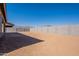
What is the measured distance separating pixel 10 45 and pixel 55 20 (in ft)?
6.17

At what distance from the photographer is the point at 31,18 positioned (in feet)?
23.7

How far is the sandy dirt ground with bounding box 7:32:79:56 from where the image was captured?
7203mm

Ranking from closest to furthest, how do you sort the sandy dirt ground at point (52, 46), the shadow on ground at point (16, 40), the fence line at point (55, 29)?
the sandy dirt ground at point (52, 46), the fence line at point (55, 29), the shadow on ground at point (16, 40)

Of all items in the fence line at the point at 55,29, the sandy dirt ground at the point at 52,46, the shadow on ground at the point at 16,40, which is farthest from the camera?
the shadow on ground at the point at 16,40

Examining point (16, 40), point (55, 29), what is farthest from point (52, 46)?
point (16, 40)

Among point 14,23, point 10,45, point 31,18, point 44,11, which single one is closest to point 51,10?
point 44,11

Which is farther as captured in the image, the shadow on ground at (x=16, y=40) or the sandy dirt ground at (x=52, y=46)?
the shadow on ground at (x=16, y=40)

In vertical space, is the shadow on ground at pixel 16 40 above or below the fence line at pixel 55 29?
below

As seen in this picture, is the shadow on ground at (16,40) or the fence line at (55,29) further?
the shadow on ground at (16,40)

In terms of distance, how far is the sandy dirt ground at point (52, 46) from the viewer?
7.20m

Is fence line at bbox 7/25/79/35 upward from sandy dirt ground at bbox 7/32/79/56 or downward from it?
upward

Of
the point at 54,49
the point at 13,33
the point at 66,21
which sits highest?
the point at 66,21

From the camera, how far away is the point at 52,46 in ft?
24.7

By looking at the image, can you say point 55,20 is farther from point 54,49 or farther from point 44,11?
point 54,49
